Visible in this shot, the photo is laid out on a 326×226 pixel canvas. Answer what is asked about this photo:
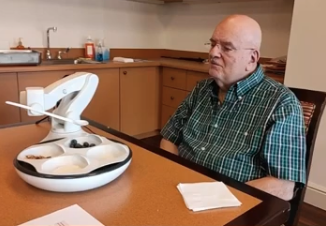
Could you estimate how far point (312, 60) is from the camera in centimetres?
215

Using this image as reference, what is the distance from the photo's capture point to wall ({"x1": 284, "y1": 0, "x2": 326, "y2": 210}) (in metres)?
2.10

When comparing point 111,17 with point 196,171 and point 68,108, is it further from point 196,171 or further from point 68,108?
point 196,171

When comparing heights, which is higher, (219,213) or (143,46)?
(143,46)

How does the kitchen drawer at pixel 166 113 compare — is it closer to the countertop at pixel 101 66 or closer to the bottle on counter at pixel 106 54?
the countertop at pixel 101 66

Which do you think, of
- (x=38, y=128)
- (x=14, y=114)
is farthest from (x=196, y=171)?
(x=14, y=114)

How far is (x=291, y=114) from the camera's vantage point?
1206 mm

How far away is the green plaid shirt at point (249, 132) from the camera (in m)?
1.19

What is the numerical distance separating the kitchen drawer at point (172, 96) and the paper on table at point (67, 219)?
2.51 metres

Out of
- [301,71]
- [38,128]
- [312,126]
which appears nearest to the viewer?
[312,126]

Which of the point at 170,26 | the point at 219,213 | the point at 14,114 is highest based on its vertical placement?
the point at 170,26

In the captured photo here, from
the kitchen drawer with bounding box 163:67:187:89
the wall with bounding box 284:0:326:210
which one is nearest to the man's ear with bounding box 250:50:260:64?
the wall with bounding box 284:0:326:210

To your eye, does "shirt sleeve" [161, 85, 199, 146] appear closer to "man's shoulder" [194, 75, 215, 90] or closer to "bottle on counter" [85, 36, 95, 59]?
"man's shoulder" [194, 75, 215, 90]

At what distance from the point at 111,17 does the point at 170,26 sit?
829 mm

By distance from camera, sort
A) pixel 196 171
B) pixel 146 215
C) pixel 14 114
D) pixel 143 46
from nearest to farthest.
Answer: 1. pixel 146 215
2. pixel 196 171
3. pixel 14 114
4. pixel 143 46
